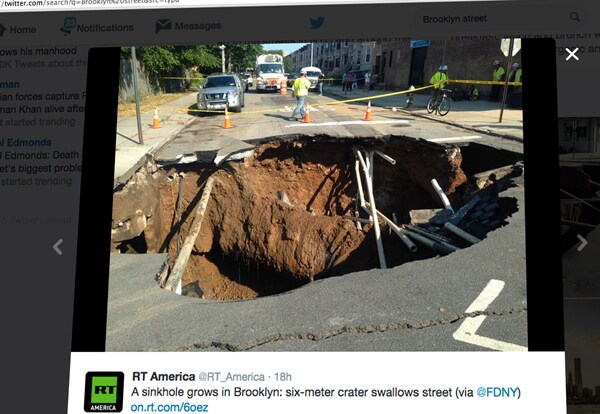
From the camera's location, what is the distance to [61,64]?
66.2 inches

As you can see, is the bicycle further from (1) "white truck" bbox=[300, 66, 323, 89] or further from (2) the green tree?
(2) the green tree

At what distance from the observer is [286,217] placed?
6.72 metres

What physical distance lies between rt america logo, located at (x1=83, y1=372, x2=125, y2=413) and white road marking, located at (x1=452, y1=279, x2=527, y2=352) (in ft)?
4.85

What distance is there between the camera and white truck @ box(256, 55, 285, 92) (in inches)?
733

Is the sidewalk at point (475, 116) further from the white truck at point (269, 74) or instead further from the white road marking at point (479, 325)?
the white truck at point (269, 74)

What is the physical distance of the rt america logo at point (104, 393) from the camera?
51.5 inches

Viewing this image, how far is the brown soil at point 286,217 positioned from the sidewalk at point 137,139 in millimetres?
900

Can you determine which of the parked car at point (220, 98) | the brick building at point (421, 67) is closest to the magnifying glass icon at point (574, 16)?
the brick building at point (421, 67)

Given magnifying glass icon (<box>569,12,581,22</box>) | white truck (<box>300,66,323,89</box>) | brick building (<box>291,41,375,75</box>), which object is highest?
white truck (<box>300,66,323,89</box>)

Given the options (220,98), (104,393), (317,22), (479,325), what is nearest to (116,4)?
(317,22)

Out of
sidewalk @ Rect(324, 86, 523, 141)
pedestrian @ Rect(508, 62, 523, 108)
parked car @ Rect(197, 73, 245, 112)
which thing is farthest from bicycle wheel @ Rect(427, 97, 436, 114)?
→ pedestrian @ Rect(508, 62, 523, 108)

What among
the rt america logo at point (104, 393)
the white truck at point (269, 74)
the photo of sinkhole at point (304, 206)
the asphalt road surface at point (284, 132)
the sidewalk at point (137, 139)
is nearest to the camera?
the rt america logo at point (104, 393)

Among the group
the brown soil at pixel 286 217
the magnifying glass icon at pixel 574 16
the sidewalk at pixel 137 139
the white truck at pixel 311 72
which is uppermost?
the white truck at pixel 311 72

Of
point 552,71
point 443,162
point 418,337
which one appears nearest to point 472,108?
point 443,162
